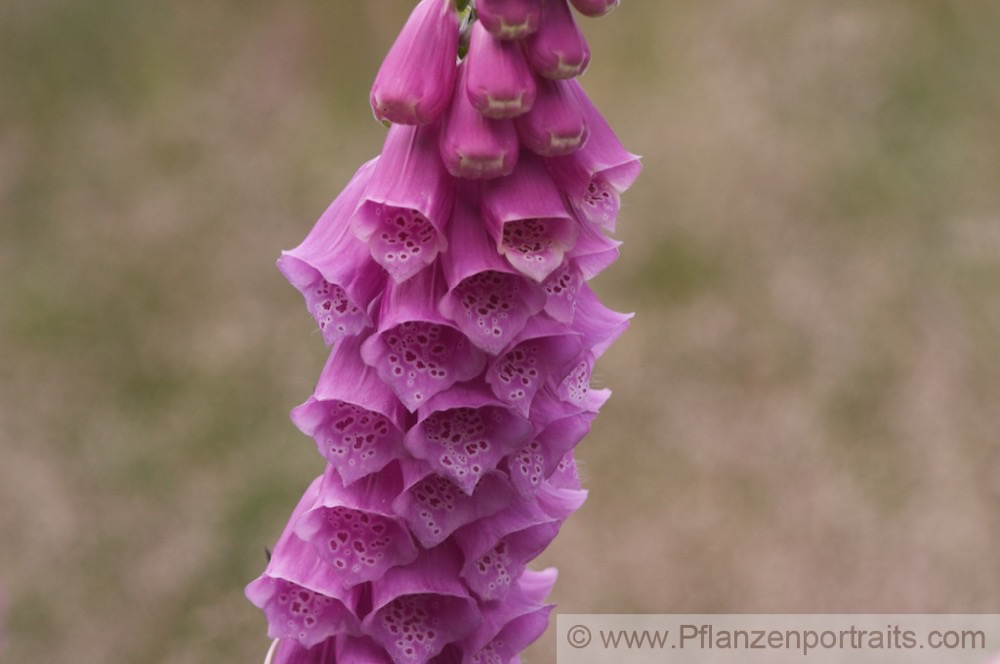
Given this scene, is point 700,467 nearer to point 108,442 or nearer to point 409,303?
point 108,442

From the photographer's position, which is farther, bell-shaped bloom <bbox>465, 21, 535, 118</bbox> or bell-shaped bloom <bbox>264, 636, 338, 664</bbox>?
bell-shaped bloom <bbox>264, 636, 338, 664</bbox>

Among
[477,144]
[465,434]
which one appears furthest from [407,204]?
[465,434]

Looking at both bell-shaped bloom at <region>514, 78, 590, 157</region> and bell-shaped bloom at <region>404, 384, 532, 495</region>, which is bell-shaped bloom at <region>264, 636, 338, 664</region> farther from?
bell-shaped bloom at <region>514, 78, 590, 157</region>

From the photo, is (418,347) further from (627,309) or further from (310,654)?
(627,309)

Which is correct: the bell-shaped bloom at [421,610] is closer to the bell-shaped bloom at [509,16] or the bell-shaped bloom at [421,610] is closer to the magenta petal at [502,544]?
the magenta petal at [502,544]

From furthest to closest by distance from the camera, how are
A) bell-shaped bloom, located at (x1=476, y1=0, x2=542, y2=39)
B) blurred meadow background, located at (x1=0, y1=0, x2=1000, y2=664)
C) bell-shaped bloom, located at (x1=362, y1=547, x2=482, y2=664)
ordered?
1. blurred meadow background, located at (x1=0, y1=0, x2=1000, y2=664)
2. bell-shaped bloom, located at (x1=362, y1=547, x2=482, y2=664)
3. bell-shaped bloom, located at (x1=476, y1=0, x2=542, y2=39)

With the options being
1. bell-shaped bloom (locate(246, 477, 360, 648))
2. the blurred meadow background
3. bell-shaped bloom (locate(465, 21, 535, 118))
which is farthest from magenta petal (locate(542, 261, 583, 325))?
the blurred meadow background
